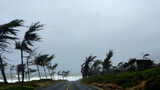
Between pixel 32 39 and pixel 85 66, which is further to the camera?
pixel 85 66

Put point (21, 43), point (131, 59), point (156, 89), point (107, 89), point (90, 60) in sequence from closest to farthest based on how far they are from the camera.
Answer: point (156, 89)
point (107, 89)
point (21, 43)
point (131, 59)
point (90, 60)

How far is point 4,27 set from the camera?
17.3 m

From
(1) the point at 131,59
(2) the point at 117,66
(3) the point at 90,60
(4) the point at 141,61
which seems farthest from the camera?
(2) the point at 117,66

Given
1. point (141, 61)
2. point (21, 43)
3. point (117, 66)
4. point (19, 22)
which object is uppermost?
point (19, 22)

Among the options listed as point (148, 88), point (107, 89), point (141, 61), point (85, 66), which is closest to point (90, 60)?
point (85, 66)

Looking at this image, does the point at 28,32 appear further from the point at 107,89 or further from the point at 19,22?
the point at 107,89

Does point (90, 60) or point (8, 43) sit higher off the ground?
point (8, 43)

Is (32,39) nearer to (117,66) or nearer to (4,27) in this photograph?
(4,27)

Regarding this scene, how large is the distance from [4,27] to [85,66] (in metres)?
60.7

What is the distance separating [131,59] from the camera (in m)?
70.9

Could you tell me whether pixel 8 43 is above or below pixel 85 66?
above

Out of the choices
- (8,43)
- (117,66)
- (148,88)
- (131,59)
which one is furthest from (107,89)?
(117,66)

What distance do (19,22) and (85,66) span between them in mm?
60381

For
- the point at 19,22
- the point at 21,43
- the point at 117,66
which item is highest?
the point at 19,22
